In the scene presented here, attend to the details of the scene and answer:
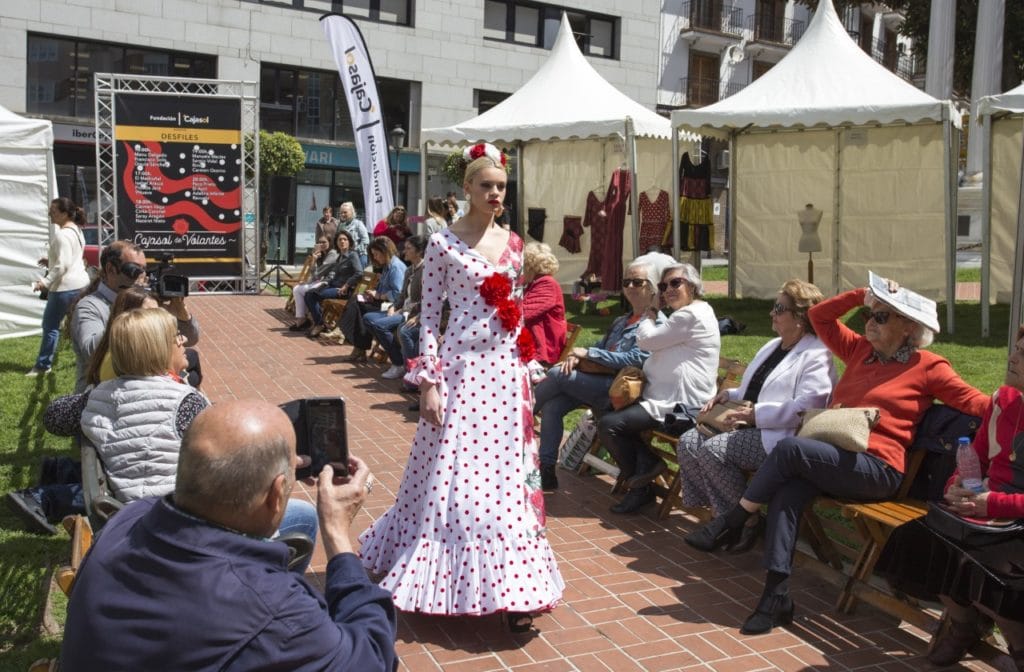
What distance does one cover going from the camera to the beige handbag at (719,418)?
5.23m

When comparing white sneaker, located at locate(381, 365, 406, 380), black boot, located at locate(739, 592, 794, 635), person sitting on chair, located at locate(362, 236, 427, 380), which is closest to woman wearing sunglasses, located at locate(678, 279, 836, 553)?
black boot, located at locate(739, 592, 794, 635)

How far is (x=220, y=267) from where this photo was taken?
54.9ft

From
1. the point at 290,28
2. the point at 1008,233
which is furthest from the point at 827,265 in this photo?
the point at 290,28

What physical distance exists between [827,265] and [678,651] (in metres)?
11.9

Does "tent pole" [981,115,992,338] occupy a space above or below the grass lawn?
above


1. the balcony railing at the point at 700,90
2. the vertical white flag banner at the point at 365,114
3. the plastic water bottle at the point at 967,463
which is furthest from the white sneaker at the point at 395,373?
the balcony railing at the point at 700,90

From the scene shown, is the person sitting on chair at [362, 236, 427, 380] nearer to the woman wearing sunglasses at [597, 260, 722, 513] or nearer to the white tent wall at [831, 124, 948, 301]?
the woman wearing sunglasses at [597, 260, 722, 513]

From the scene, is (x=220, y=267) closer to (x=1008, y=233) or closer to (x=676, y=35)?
(x=1008, y=233)

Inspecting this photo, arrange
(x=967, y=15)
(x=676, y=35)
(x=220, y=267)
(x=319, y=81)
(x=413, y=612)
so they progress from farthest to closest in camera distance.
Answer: (x=676, y=35) < (x=319, y=81) < (x=967, y=15) < (x=220, y=267) < (x=413, y=612)

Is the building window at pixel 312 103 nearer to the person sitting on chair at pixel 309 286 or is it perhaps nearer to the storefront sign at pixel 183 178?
the storefront sign at pixel 183 178

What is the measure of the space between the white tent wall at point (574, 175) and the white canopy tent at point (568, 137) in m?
0.02

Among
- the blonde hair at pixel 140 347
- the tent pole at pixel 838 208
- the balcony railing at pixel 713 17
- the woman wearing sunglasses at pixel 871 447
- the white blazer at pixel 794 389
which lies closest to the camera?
the blonde hair at pixel 140 347

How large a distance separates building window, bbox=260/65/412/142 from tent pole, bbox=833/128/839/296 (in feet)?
55.5

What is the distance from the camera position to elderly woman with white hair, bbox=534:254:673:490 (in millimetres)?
6051
